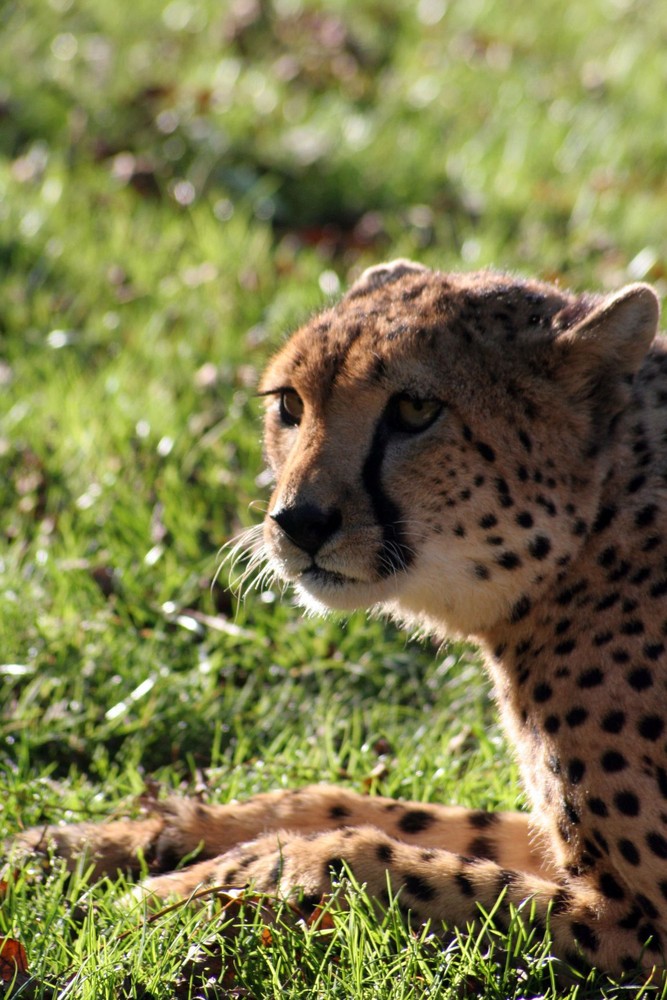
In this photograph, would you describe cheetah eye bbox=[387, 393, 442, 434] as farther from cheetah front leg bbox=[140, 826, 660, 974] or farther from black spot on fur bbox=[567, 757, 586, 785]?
cheetah front leg bbox=[140, 826, 660, 974]

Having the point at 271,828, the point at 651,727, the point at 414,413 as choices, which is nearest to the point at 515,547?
the point at 414,413

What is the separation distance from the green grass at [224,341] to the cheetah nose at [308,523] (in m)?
0.62

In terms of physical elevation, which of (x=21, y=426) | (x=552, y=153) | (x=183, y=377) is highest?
(x=552, y=153)

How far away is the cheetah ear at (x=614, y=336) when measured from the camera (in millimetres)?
2791

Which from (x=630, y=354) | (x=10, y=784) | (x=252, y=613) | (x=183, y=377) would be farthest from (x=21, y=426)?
(x=630, y=354)

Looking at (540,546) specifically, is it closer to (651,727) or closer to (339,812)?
(651,727)

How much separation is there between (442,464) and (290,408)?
0.43m

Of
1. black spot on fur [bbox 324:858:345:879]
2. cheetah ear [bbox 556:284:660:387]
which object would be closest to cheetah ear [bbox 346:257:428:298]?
cheetah ear [bbox 556:284:660:387]

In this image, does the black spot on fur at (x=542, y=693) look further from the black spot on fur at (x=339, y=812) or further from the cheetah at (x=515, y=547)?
the black spot on fur at (x=339, y=812)

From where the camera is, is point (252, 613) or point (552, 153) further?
point (552, 153)

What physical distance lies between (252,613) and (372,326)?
1353mm

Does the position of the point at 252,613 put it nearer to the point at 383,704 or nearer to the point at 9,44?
the point at 383,704

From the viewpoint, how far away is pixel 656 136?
22.9 ft

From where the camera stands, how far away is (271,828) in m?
3.14
